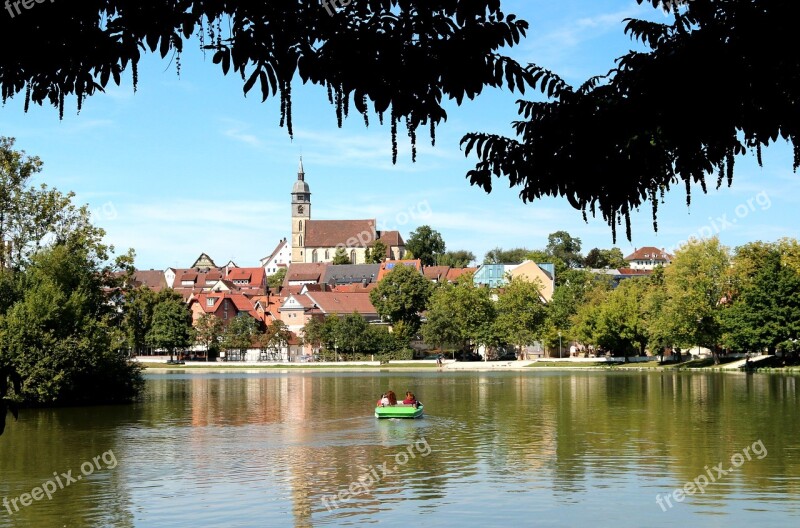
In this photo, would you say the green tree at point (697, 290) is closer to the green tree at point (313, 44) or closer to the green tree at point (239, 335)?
the green tree at point (239, 335)

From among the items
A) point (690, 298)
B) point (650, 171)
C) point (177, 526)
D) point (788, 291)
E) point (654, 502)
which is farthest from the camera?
point (690, 298)

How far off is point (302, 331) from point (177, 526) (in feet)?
374

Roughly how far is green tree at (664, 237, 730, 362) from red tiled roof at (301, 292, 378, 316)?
6115 cm

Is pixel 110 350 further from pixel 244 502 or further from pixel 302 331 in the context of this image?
pixel 302 331

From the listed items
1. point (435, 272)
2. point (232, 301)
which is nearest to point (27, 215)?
point (232, 301)

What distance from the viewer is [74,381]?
167 feet

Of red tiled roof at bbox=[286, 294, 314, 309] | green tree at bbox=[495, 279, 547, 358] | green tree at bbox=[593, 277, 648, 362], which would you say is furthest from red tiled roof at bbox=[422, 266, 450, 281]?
green tree at bbox=[593, 277, 648, 362]

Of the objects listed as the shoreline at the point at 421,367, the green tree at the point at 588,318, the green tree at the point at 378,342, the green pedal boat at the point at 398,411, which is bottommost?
the shoreline at the point at 421,367

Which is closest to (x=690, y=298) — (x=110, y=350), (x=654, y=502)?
(x=110, y=350)

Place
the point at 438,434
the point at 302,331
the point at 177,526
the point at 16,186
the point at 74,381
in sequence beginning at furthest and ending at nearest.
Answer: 1. the point at 302,331
2. the point at 16,186
3. the point at 74,381
4. the point at 438,434
5. the point at 177,526

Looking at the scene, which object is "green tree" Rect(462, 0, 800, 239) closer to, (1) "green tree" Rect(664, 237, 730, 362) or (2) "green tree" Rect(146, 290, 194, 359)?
(1) "green tree" Rect(664, 237, 730, 362)

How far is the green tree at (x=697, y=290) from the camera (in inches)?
3625

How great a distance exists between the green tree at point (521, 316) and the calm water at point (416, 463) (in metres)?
64.6

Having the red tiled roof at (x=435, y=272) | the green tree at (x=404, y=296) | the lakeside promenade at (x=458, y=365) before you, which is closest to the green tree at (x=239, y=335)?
the lakeside promenade at (x=458, y=365)
